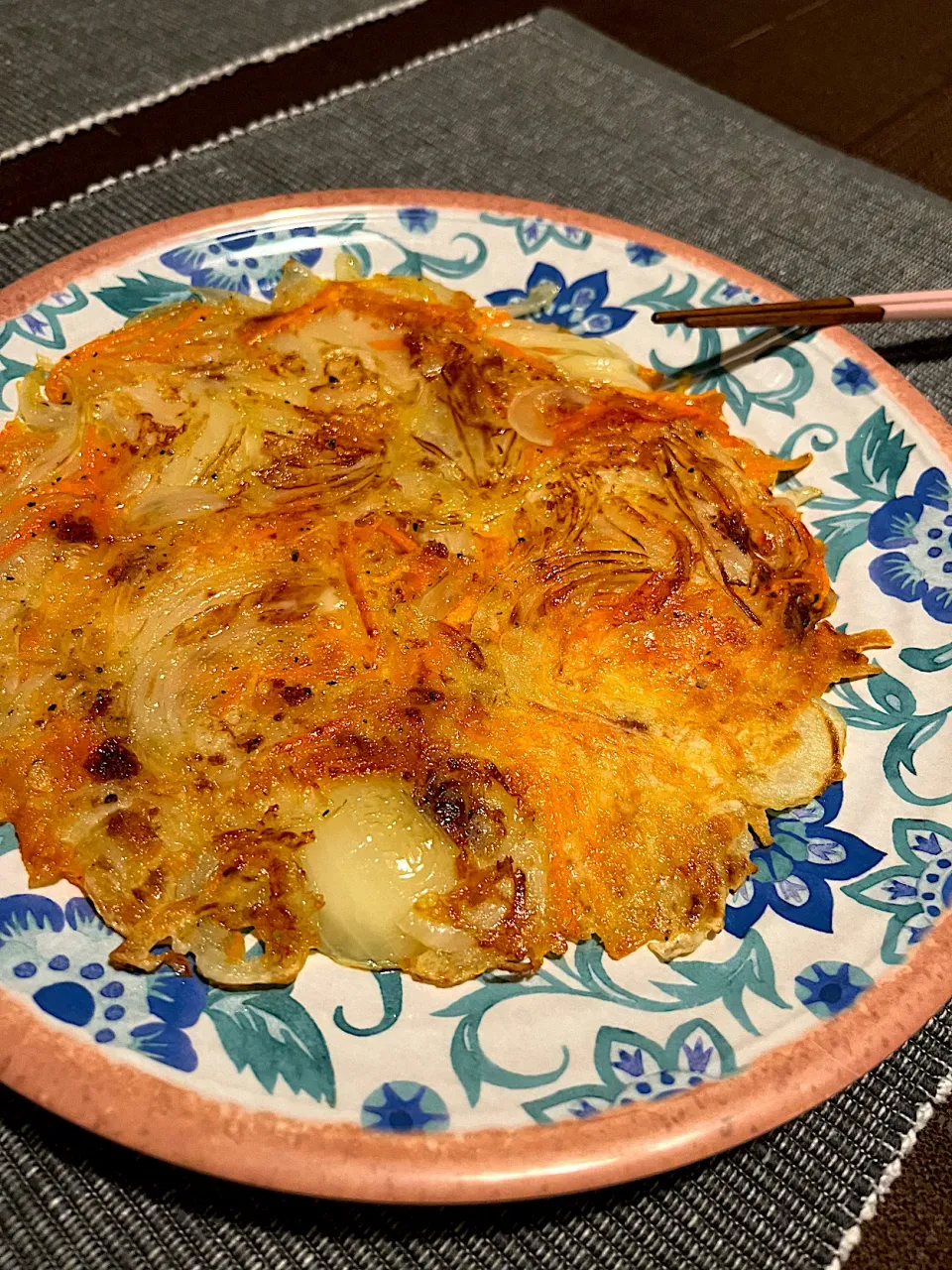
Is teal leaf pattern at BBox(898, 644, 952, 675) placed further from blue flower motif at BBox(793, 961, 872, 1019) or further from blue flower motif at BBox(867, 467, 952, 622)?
blue flower motif at BBox(793, 961, 872, 1019)

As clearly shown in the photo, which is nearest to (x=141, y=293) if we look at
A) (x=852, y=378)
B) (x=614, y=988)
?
(x=852, y=378)

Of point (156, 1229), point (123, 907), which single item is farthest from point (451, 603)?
point (156, 1229)

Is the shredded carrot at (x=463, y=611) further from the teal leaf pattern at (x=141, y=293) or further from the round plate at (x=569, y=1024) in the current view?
the teal leaf pattern at (x=141, y=293)

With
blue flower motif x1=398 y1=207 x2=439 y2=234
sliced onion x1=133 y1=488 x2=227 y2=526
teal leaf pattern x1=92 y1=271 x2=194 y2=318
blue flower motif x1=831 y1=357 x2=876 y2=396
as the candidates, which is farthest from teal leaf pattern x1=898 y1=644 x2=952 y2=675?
teal leaf pattern x1=92 y1=271 x2=194 y2=318

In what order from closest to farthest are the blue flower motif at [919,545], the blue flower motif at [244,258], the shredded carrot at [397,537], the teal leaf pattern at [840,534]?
the shredded carrot at [397,537] → the blue flower motif at [919,545] → the teal leaf pattern at [840,534] → the blue flower motif at [244,258]

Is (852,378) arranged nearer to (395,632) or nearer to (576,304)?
(576,304)

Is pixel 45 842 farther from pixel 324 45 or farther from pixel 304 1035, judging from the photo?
pixel 324 45

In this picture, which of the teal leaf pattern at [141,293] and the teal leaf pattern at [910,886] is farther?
the teal leaf pattern at [141,293]

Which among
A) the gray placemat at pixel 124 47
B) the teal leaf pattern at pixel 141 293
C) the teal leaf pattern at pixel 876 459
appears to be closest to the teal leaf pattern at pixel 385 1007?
the teal leaf pattern at pixel 876 459
